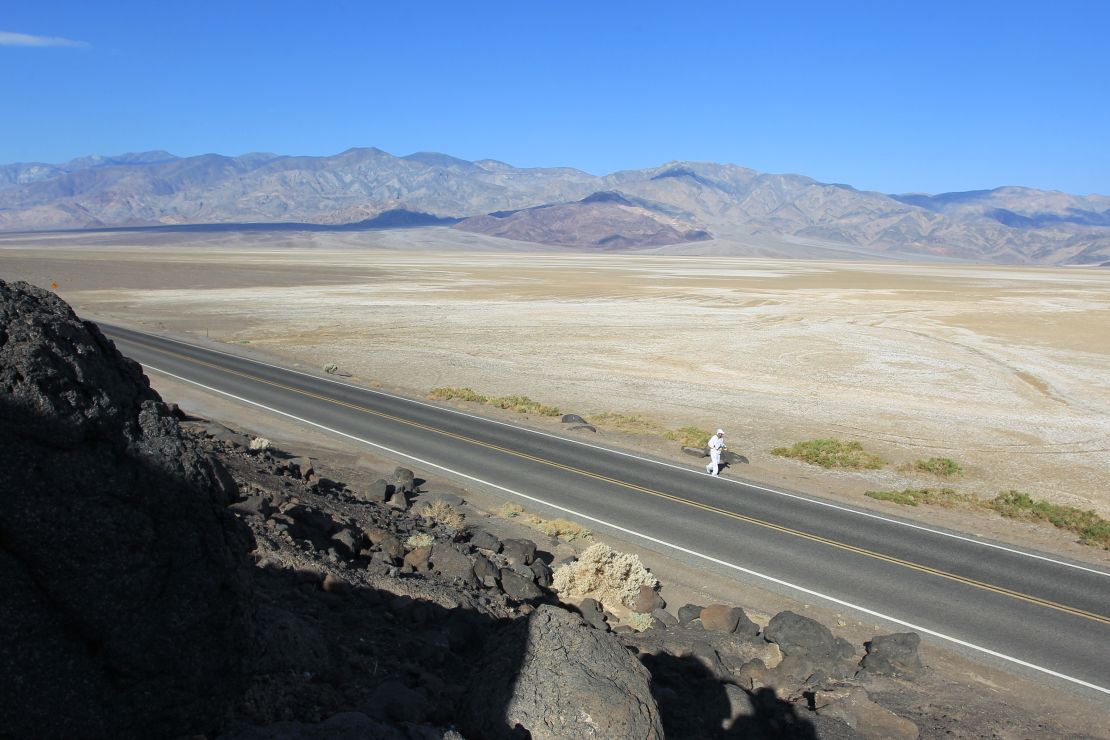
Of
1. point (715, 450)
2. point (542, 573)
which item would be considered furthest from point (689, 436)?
point (542, 573)

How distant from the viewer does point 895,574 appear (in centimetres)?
1639

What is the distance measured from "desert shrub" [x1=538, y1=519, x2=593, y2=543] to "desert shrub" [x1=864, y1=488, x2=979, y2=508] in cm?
900

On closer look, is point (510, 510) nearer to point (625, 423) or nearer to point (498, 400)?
point (625, 423)

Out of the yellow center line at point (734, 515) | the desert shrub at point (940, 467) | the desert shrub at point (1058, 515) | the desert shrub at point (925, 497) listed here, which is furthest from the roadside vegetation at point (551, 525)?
the desert shrub at point (940, 467)

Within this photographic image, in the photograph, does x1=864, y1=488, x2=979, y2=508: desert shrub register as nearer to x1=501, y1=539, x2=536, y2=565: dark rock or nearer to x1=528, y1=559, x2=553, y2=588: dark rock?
x1=501, y1=539, x2=536, y2=565: dark rock

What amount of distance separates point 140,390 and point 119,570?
151cm

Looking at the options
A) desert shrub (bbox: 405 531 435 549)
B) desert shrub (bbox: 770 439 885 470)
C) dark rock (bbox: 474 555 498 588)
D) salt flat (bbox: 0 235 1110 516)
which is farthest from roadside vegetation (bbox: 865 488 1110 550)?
desert shrub (bbox: 405 531 435 549)

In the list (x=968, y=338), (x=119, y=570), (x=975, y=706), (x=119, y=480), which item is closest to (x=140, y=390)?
(x=119, y=480)

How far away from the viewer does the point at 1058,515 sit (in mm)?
20859

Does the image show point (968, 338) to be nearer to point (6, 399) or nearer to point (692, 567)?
point (692, 567)

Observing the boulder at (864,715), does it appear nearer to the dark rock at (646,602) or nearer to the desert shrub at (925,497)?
the dark rock at (646,602)

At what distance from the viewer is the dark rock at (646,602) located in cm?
1435

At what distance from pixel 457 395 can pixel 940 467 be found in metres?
18.4

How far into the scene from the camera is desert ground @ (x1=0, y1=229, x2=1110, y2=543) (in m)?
29.5
